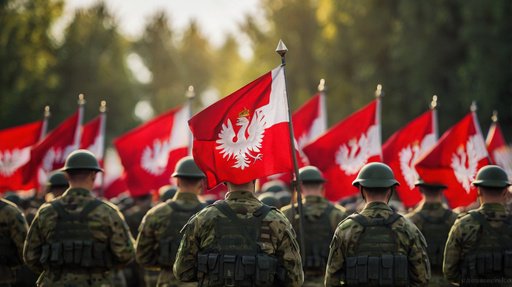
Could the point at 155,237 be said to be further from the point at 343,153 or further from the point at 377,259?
the point at 343,153

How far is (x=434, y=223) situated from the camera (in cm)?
1213

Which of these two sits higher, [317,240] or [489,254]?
[317,240]

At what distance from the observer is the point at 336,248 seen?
8938mm

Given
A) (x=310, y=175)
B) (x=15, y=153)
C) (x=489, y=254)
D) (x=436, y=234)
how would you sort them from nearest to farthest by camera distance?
1. (x=489, y=254)
2. (x=436, y=234)
3. (x=310, y=175)
4. (x=15, y=153)

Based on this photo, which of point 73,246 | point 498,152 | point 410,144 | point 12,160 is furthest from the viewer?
point 12,160

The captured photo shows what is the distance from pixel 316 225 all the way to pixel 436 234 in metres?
1.60

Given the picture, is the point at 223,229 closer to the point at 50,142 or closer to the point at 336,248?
the point at 336,248

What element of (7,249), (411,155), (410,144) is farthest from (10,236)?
(410,144)

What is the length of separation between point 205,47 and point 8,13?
44503 mm

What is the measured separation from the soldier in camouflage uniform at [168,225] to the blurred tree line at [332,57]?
836 inches

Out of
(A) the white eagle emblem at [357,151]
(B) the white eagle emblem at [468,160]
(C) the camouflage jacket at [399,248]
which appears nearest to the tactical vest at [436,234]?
(B) the white eagle emblem at [468,160]

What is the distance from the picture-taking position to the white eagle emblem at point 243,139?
29.3 feet

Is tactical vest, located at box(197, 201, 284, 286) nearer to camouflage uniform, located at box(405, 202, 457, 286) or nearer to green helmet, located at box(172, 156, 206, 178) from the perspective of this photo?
green helmet, located at box(172, 156, 206, 178)

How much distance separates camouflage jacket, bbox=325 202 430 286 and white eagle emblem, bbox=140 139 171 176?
301 inches
